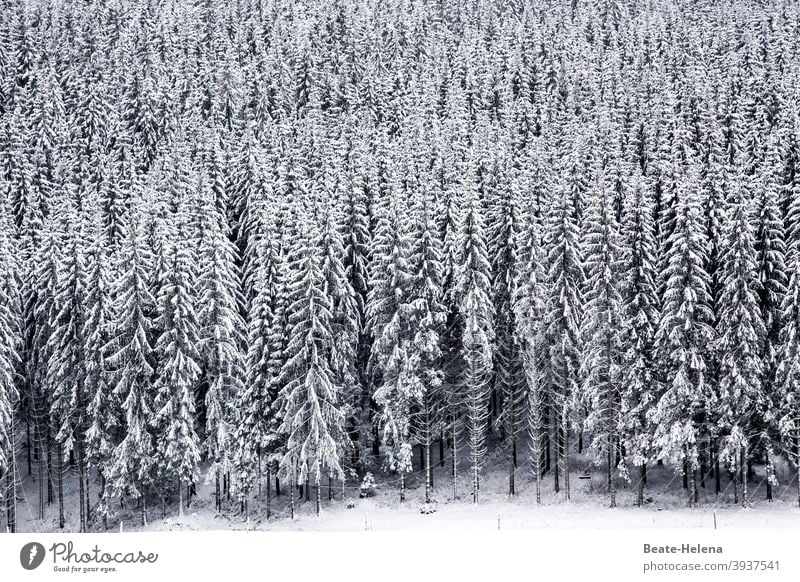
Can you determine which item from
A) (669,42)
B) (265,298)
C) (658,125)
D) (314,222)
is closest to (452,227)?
(314,222)

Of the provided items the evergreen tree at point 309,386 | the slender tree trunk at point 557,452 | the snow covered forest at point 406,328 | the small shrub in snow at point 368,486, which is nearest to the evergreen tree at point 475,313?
the snow covered forest at point 406,328

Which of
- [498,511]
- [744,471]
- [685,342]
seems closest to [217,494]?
[498,511]

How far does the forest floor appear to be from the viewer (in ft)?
144

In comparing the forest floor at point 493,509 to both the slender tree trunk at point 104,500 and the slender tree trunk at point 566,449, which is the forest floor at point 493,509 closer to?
the slender tree trunk at point 566,449

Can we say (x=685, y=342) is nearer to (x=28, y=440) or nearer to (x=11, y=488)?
(x=11, y=488)

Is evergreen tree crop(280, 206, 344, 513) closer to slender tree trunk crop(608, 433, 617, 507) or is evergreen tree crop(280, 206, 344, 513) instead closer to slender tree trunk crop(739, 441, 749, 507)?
slender tree trunk crop(608, 433, 617, 507)

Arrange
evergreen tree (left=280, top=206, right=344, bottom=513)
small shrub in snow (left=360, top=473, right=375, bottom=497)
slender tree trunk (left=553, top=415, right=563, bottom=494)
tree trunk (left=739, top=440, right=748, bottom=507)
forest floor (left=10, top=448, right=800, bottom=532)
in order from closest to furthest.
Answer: forest floor (left=10, top=448, right=800, bottom=532) → tree trunk (left=739, top=440, right=748, bottom=507) → evergreen tree (left=280, top=206, right=344, bottom=513) → small shrub in snow (left=360, top=473, right=375, bottom=497) → slender tree trunk (left=553, top=415, right=563, bottom=494)

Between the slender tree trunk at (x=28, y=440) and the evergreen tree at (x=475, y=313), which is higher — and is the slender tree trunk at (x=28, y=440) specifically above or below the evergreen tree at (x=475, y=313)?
below

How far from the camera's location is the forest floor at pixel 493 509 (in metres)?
43.8

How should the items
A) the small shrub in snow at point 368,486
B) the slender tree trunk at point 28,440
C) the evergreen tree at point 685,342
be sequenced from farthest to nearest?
the slender tree trunk at point 28,440 < the small shrub in snow at point 368,486 < the evergreen tree at point 685,342

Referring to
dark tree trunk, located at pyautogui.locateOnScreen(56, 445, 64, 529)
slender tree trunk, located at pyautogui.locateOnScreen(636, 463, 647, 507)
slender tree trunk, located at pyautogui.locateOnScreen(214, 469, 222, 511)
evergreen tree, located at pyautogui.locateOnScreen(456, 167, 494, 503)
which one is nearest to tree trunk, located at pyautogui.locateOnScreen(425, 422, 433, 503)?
evergreen tree, located at pyautogui.locateOnScreen(456, 167, 494, 503)

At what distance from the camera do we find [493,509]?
46.5 meters

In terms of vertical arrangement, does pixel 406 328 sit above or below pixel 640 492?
above

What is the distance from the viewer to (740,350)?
144 feet
